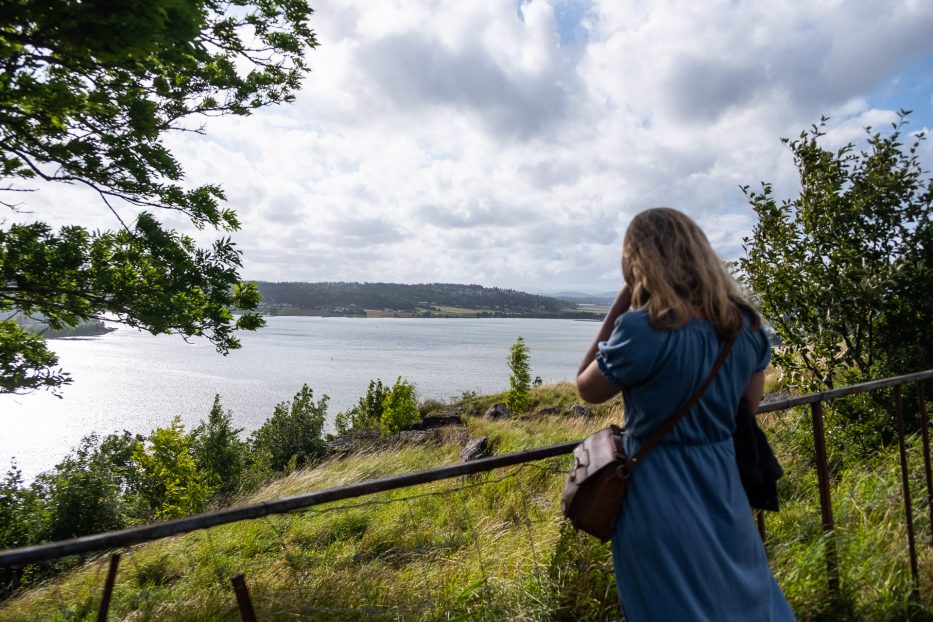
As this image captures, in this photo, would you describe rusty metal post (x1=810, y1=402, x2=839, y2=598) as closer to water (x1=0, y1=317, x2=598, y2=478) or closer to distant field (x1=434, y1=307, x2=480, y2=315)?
water (x1=0, y1=317, x2=598, y2=478)

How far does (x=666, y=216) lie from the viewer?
172cm

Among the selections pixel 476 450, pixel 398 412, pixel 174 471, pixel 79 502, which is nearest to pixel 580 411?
pixel 476 450

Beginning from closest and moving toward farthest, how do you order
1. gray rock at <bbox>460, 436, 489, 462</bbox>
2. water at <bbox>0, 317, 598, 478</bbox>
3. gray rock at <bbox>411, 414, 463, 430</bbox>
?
gray rock at <bbox>460, 436, 489, 462</bbox> < gray rock at <bbox>411, 414, 463, 430</bbox> < water at <bbox>0, 317, 598, 478</bbox>

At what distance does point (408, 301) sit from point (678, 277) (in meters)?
151

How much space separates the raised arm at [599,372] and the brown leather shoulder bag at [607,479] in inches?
6.2

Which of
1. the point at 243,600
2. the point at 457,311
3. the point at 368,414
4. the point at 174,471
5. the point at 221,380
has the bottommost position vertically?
the point at 221,380

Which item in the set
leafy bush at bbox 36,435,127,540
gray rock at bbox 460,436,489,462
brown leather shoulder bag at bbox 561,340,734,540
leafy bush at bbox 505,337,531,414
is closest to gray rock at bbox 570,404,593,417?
leafy bush at bbox 505,337,531,414

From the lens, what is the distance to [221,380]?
212 feet

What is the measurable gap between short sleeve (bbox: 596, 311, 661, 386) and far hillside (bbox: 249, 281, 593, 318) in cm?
12057

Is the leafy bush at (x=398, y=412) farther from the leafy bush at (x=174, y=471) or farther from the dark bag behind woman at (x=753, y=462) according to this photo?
the dark bag behind woman at (x=753, y=462)

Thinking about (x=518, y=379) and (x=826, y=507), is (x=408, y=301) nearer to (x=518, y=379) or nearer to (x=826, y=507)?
(x=518, y=379)

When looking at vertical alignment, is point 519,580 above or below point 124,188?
below

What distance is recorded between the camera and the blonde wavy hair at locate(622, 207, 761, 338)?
5.12 feet

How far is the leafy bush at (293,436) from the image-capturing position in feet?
76.5
